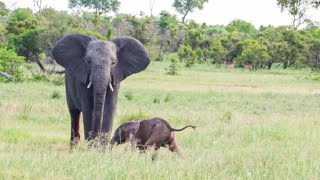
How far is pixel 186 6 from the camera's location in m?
102

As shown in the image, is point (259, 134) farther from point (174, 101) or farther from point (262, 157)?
point (174, 101)

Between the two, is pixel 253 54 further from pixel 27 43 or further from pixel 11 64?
pixel 11 64

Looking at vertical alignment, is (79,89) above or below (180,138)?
above

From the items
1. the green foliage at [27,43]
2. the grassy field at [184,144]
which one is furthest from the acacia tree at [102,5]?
the grassy field at [184,144]

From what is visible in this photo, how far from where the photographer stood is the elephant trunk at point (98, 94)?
31.7 feet

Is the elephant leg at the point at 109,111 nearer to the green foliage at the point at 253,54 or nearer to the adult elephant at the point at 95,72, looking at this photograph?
the adult elephant at the point at 95,72

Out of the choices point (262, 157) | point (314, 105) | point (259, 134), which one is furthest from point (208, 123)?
point (314, 105)

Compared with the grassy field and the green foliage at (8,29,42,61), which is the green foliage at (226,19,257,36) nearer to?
the green foliage at (8,29,42,61)

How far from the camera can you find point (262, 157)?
777cm

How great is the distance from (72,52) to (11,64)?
18.8 meters

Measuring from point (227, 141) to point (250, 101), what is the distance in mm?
11683

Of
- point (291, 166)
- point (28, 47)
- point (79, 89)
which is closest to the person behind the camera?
point (291, 166)

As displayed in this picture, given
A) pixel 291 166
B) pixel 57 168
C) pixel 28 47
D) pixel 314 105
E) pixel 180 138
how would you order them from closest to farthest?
pixel 57 168, pixel 291 166, pixel 180 138, pixel 314 105, pixel 28 47

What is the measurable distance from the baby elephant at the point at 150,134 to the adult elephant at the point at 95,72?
424 mm
